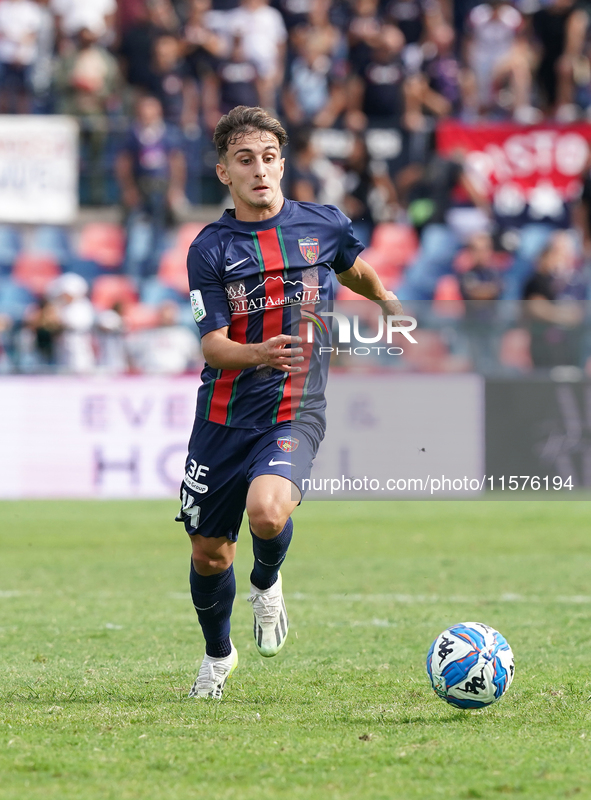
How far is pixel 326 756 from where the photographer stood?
155 inches

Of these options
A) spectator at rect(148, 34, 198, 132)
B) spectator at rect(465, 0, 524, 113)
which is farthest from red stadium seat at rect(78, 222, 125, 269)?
spectator at rect(465, 0, 524, 113)

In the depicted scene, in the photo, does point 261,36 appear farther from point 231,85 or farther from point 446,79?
point 446,79

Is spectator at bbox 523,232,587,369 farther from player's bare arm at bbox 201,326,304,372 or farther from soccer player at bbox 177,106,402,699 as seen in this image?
player's bare arm at bbox 201,326,304,372

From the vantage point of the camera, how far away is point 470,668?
4.60 m

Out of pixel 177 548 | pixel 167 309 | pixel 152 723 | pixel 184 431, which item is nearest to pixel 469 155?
pixel 167 309

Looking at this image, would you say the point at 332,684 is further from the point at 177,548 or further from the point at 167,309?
the point at 167,309

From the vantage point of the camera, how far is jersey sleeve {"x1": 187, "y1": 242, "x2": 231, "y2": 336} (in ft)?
16.4

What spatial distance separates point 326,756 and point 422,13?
16.3 m

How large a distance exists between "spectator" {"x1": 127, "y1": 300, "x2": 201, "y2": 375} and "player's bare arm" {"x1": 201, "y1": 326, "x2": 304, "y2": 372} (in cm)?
886

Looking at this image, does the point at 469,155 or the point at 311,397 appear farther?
the point at 469,155

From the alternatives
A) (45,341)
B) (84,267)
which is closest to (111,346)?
(45,341)

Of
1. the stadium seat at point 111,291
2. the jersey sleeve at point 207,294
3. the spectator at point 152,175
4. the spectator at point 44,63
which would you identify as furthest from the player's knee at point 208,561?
the spectator at point 44,63

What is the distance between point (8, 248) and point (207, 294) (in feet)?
42.2

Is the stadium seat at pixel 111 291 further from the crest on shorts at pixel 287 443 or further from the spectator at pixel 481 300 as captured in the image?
the crest on shorts at pixel 287 443
